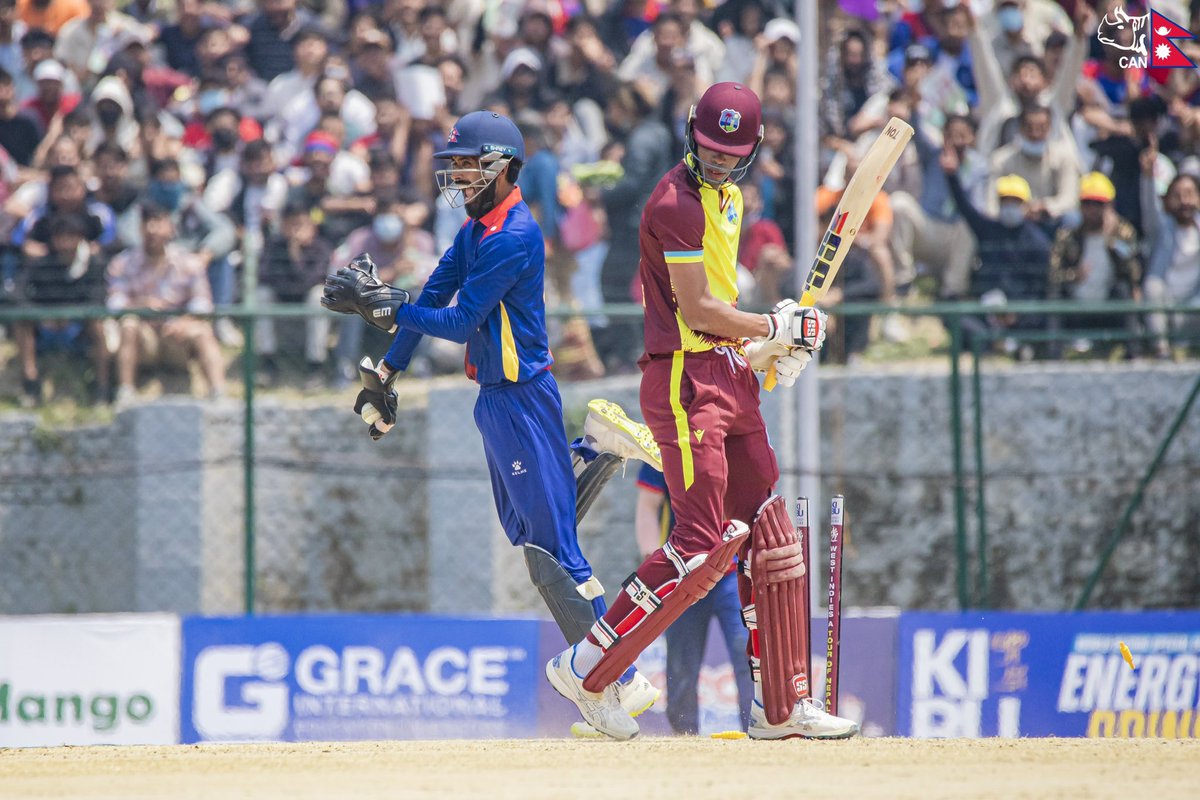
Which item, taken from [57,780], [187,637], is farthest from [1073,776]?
[187,637]

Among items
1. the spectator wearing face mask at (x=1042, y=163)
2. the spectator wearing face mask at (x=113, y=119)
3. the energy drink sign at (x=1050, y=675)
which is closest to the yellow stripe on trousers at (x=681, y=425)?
the energy drink sign at (x=1050, y=675)

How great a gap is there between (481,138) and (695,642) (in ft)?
9.06

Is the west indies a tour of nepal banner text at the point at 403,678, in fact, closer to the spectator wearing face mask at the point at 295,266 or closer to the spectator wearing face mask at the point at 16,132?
the spectator wearing face mask at the point at 295,266

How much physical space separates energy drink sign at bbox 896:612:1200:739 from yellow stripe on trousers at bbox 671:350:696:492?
3756 millimetres

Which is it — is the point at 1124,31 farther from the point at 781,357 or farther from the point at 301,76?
the point at 781,357

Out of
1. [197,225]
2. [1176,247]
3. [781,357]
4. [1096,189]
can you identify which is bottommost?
[781,357]

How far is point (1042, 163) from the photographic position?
1199 cm

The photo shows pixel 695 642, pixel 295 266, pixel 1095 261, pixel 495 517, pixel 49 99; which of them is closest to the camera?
pixel 695 642

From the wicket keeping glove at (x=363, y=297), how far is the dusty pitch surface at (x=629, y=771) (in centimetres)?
169

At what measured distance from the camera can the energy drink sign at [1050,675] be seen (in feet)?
30.8

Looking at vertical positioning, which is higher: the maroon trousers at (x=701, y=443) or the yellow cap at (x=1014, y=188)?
the yellow cap at (x=1014, y=188)

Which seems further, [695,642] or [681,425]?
[695,642]

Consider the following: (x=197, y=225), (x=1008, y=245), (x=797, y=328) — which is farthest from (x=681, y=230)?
(x=197, y=225)

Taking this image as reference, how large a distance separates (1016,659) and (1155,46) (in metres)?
5.39
